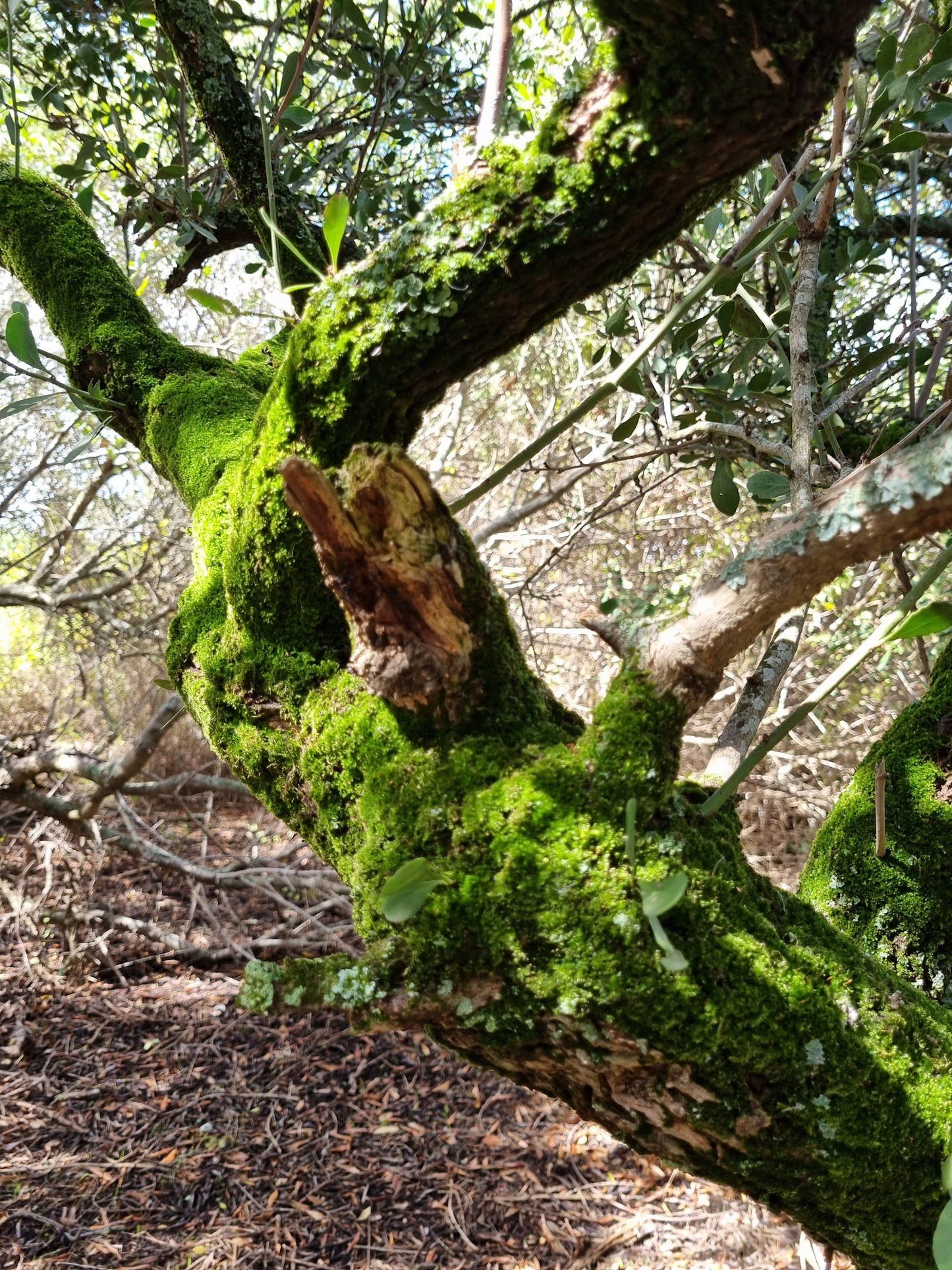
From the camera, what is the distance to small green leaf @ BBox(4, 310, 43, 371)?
119 centimetres

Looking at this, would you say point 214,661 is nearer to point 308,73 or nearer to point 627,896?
point 627,896

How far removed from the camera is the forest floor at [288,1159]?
2.56 meters

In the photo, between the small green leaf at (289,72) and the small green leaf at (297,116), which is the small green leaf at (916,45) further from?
the small green leaf at (297,116)

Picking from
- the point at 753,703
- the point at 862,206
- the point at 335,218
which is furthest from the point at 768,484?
the point at 335,218

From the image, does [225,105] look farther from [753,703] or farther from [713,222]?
[753,703]

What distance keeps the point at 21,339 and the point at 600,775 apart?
106cm

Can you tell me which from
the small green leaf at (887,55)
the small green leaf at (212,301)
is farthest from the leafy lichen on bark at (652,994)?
the small green leaf at (887,55)

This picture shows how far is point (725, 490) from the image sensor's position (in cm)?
196

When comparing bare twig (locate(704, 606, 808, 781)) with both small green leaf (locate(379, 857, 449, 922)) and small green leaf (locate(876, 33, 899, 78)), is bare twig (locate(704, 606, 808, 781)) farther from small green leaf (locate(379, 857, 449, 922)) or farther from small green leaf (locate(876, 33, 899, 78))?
small green leaf (locate(876, 33, 899, 78))

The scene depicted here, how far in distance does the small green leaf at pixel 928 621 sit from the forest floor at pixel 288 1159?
8.30 ft

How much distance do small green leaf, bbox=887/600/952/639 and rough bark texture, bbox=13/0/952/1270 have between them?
0.27 ft

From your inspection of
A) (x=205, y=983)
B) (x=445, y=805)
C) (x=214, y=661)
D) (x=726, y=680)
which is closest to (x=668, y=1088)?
(x=445, y=805)

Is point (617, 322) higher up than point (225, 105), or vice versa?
point (225, 105)

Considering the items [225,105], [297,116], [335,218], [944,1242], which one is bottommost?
[944,1242]
